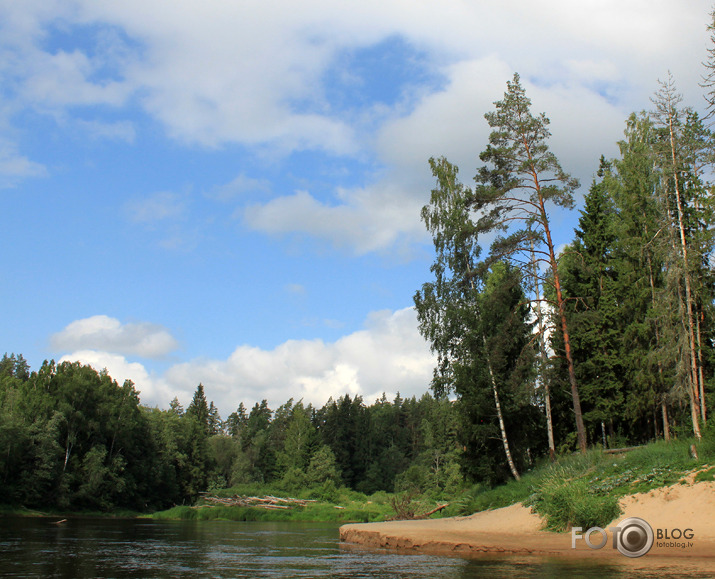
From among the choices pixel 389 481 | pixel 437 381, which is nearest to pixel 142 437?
pixel 389 481

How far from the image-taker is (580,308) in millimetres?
38500

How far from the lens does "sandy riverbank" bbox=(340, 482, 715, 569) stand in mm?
15320

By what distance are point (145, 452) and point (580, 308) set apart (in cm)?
6769

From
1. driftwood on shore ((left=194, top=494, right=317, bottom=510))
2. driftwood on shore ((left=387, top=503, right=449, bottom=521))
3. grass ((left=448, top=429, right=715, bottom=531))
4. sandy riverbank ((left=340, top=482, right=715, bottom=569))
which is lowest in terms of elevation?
driftwood on shore ((left=194, top=494, right=317, bottom=510))

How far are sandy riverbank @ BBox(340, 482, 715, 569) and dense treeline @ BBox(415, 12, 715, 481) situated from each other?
7.37m

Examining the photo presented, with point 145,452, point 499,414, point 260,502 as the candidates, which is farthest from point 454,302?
point 145,452

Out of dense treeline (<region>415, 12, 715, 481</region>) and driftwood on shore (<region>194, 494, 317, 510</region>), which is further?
driftwood on shore (<region>194, 494, 317, 510</region>)

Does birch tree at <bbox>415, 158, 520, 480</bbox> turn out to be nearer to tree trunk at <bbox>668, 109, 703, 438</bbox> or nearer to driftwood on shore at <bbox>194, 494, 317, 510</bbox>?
tree trunk at <bbox>668, 109, 703, 438</bbox>

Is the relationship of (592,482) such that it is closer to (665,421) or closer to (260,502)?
(665,421)

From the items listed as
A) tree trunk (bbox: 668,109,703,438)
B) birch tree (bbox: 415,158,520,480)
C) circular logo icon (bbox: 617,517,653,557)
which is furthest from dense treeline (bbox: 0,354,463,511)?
circular logo icon (bbox: 617,517,653,557)

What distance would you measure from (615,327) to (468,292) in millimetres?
10483

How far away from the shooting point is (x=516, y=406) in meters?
30.1

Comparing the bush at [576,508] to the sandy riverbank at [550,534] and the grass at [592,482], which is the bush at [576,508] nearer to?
the grass at [592,482]

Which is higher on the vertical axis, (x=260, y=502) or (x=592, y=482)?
(x=592, y=482)
